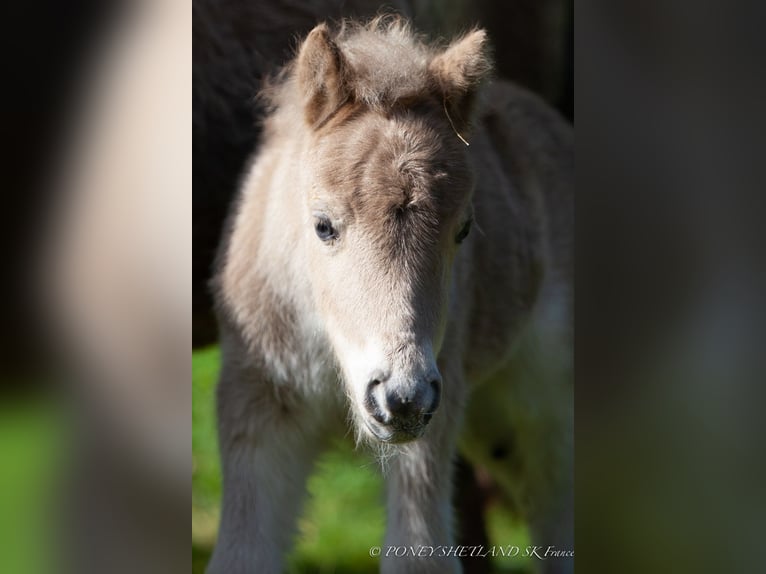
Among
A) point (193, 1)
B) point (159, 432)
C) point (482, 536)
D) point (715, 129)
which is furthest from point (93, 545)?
point (715, 129)

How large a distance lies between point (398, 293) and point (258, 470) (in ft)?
2.21

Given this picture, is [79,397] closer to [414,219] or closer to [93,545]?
[93,545]

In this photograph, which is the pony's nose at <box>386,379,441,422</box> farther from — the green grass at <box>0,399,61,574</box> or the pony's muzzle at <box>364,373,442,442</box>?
the green grass at <box>0,399,61,574</box>

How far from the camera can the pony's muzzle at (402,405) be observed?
1.89 m

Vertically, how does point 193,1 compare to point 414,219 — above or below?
above

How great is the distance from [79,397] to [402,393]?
1124 mm

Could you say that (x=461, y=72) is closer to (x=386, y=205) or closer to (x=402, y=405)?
(x=386, y=205)

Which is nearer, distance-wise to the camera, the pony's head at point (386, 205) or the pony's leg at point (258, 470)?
the pony's head at point (386, 205)

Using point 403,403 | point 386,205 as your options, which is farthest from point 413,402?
point 386,205

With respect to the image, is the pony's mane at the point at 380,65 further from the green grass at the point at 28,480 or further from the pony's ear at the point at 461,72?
the green grass at the point at 28,480

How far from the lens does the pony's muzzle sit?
189 centimetres

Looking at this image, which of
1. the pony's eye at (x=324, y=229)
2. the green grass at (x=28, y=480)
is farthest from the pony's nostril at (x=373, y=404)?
the green grass at (x=28, y=480)

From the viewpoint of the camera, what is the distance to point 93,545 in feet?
8.61

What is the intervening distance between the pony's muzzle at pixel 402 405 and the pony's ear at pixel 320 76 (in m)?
0.67
